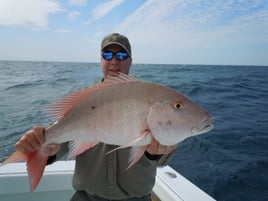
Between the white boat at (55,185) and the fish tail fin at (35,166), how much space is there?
1812mm

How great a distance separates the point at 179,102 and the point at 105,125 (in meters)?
0.48

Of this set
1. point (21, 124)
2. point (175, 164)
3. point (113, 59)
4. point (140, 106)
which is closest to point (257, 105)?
point (175, 164)

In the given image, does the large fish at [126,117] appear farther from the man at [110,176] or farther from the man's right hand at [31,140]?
the man at [110,176]

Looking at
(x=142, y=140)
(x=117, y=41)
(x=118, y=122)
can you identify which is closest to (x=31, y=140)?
(x=118, y=122)

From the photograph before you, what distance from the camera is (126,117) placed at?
1577 millimetres

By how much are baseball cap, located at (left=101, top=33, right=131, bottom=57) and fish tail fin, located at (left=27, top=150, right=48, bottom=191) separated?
53.6 inches

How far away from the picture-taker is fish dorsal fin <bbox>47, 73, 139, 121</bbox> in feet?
5.60

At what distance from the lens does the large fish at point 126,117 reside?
1.57 m

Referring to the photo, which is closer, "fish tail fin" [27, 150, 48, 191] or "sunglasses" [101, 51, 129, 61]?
"fish tail fin" [27, 150, 48, 191]

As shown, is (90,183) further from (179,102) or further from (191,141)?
(191,141)

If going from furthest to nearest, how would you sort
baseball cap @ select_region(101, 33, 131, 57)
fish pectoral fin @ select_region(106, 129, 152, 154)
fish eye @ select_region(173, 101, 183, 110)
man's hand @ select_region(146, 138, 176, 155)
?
baseball cap @ select_region(101, 33, 131, 57) → man's hand @ select_region(146, 138, 176, 155) → fish eye @ select_region(173, 101, 183, 110) → fish pectoral fin @ select_region(106, 129, 152, 154)

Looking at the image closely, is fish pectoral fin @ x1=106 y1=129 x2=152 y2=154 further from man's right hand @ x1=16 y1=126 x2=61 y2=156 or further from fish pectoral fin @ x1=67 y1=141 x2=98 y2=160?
man's right hand @ x1=16 y1=126 x2=61 y2=156

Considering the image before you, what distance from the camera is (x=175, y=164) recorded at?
21.3ft

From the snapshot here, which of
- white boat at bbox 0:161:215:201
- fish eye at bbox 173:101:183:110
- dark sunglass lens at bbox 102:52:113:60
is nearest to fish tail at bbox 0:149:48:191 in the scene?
fish eye at bbox 173:101:183:110
